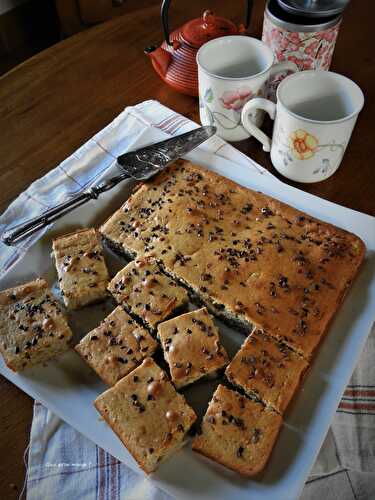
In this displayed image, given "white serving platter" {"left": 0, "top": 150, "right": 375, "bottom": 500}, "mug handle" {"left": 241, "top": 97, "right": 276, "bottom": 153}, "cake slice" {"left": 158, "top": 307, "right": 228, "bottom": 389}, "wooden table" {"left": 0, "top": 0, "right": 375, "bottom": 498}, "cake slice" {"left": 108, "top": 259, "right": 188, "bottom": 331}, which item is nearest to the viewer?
"white serving platter" {"left": 0, "top": 150, "right": 375, "bottom": 500}

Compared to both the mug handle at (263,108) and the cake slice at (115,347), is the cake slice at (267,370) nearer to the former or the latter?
the cake slice at (115,347)

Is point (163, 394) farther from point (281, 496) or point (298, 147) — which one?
point (298, 147)

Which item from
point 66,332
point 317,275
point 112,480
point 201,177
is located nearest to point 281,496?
point 112,480

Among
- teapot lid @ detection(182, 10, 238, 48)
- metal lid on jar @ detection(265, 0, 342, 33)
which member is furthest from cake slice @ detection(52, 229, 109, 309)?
metal lid on jar @ detection(265, 0, 342, 33)

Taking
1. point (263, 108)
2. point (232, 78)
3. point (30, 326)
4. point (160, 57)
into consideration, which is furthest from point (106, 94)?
Result: point (30, 326)

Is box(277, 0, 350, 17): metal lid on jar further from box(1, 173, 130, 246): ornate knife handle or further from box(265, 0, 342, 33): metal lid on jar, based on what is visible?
box(1, 173, 130, 246): ornate knife handle

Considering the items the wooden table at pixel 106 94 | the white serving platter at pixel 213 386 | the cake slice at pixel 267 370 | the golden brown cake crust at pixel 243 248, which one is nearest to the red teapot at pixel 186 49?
the wooden table at pixel 106 94
